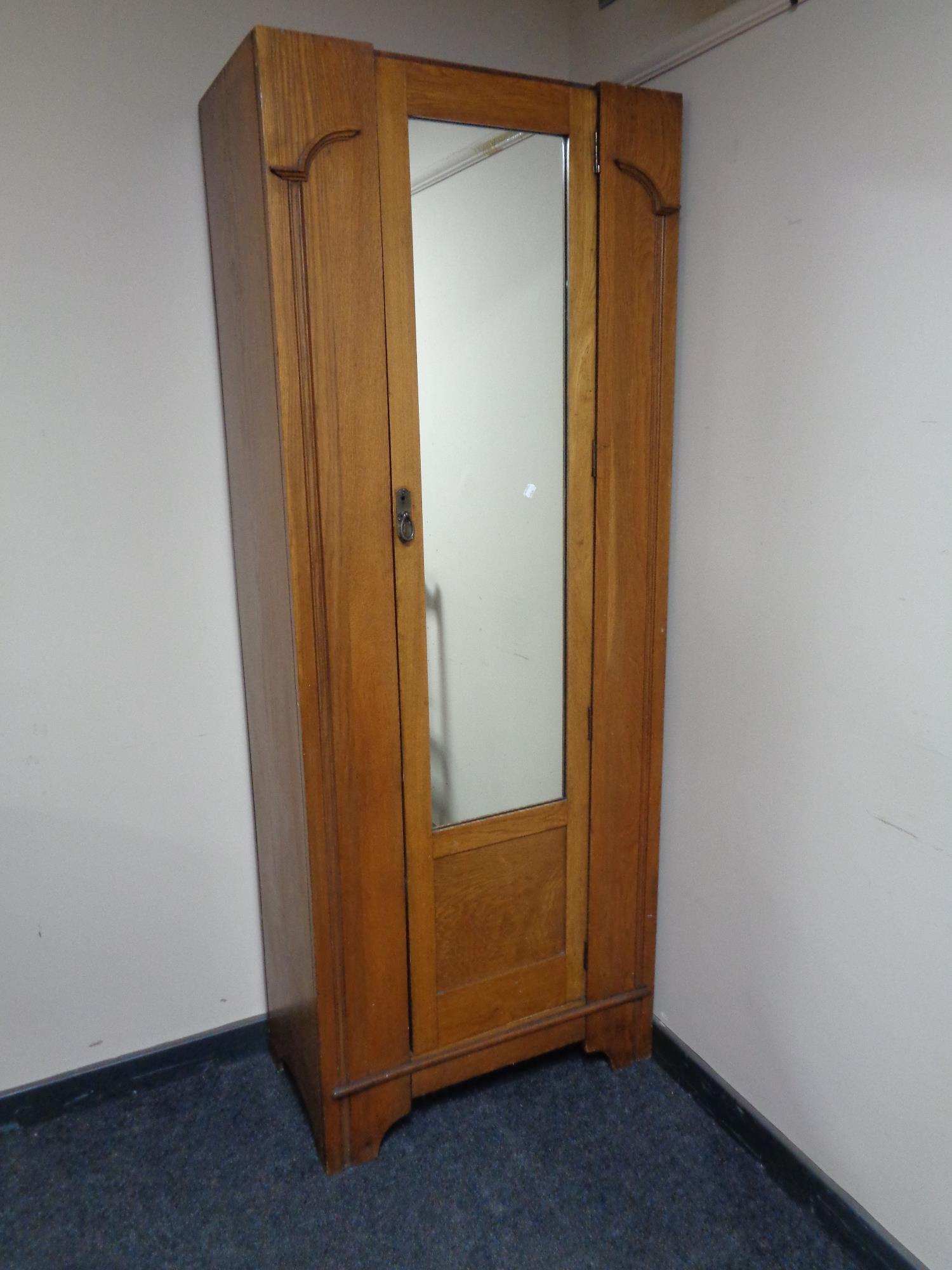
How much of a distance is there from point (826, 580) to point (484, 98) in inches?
38.9

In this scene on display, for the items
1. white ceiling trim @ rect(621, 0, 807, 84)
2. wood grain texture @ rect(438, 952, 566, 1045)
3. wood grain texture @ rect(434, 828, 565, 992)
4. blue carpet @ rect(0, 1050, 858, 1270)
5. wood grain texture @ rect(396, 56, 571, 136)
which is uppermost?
white ceiling trim @ rect(621, 0, 807, 84)

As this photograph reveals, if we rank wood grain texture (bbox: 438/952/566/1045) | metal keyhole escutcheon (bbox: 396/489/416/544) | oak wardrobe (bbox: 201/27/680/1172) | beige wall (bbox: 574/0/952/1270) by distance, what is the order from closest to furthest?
1. beige wall (bbox: 574/0/952/1270)
2. oak wardrobe (bbox: 201/27/680/1172)
3. metal keyhole escutcheon (bbox: 396/489/416/544)
4. wood grain texture (bbox: 438/952/566/1045)

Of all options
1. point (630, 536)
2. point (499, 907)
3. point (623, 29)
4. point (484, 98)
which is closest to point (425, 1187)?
point (499, 907)

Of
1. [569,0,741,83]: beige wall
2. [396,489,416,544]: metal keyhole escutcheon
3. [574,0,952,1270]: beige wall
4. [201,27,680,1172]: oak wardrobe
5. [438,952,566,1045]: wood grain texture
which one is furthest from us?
[438,952,566,1045]: wood grain texture

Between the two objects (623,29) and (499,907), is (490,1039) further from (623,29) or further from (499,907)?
(623,29)

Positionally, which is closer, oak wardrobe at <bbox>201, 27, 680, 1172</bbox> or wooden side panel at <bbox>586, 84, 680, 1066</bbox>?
oak wardrobe at <bbox>201, 27, 680, 1172</bbox>

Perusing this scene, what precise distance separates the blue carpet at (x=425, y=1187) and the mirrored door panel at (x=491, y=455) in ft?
2.19

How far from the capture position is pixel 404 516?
1.59m

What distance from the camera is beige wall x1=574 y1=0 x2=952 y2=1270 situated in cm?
133

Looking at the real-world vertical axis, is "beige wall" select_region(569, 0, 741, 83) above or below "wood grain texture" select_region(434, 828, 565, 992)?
above

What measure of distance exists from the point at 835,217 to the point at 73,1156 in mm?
2223

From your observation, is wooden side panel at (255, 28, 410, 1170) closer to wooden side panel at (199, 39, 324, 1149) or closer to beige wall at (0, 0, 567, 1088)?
wooden side panel at (199, 39, 324, 1149)

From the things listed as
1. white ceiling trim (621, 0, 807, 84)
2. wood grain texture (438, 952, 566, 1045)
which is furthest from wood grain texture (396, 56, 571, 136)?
wood grain texture (438, 952, 566, 1045)

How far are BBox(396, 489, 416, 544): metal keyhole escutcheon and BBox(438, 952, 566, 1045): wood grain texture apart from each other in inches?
36.2
